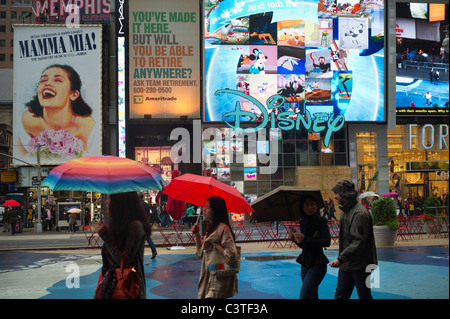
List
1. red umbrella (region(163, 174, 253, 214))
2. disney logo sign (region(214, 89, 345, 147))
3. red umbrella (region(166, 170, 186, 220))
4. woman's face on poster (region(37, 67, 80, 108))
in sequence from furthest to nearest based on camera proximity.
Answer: woman's face on poster (region(37, 67, 80, 108))
disney logo sign (region(214, 89, 345, 147))
red umbrella (region(166, 170, 186, 220))
red umbrella (region(163, 174, 253, 214))

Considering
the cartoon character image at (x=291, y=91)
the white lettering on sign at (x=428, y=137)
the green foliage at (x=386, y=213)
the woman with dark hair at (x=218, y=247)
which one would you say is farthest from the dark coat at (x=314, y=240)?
the white lettering on sign at (x=428, y=137)

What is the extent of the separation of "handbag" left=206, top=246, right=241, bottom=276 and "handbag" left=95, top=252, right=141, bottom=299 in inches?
54.4

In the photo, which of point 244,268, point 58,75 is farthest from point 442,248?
point 58,75

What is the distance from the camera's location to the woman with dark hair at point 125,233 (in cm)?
592

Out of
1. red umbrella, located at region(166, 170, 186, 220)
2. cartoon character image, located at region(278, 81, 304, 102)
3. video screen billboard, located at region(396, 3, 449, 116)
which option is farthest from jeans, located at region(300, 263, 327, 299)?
video screen billboard, located at region(396, 3, 449, 116)

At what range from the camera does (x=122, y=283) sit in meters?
5.88

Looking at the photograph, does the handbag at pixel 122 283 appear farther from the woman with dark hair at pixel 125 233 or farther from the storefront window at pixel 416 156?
the storefront window at pixel 416 156

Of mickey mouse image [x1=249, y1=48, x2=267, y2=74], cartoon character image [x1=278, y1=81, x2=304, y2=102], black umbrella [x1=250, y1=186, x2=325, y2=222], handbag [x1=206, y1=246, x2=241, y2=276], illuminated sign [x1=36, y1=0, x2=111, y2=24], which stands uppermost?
illuminated sign [x1=36, y1=0, x2=111, y2=24]

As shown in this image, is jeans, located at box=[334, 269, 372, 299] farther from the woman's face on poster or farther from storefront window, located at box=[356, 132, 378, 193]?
storefront window, located at box=[356, 132, 378, 193]

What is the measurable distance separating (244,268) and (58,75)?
4142 centimetres

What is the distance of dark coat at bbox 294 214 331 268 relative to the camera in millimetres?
8125

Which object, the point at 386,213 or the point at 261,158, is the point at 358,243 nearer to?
the point at 386,213

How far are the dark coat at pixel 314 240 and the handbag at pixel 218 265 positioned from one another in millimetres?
1368

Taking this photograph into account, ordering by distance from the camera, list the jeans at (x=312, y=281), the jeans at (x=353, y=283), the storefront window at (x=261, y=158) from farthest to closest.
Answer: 1. the storefront window at (x=261, y=158)
2. the jeans at (x=312, y=281)
3. the jeans at (x=353, y=283)
